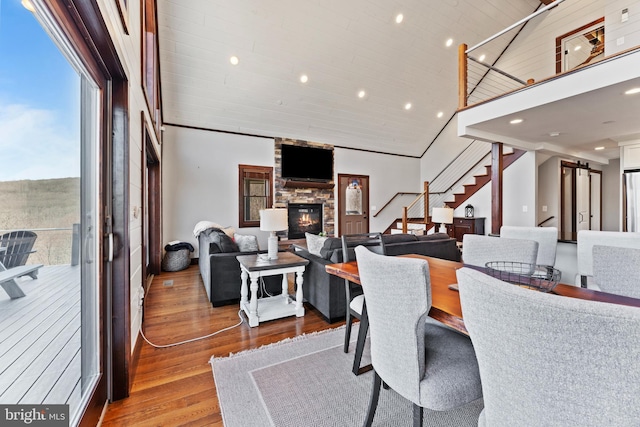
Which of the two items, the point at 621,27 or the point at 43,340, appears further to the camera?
the point at 621,27

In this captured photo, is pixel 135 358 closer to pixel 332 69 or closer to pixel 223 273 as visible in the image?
pixel 223 273

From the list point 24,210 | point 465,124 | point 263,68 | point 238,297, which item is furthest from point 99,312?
point 263,68

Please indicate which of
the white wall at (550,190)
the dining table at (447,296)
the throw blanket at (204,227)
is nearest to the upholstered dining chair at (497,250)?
the dining table at (447,296)

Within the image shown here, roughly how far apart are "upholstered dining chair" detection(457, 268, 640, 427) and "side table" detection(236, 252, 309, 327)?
7.33 feet

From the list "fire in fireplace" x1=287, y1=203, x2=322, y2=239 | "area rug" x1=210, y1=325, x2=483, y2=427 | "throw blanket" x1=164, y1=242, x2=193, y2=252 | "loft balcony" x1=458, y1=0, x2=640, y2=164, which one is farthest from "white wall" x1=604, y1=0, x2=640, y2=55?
"throw blanket" x1=164, y1=242, x2=193, y2=252

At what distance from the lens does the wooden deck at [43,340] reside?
0.86 metres

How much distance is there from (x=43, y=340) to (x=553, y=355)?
5.32 feet

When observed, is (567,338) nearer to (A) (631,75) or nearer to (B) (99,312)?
(B) (99,312)

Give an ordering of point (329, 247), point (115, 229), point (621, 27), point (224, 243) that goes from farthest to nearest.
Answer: point (621, 27)
point (224, 243)
point (329, 247)
point (115, 229)

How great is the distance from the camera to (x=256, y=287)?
9.02 ft

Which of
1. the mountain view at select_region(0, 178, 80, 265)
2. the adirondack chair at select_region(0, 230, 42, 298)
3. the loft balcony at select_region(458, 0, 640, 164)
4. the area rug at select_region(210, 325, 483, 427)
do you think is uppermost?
the loft balcony at select_region(458, 0, 640, 164)

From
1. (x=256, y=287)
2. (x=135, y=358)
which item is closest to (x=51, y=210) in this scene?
(x=135, y=358)

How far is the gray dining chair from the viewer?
143 centimetres

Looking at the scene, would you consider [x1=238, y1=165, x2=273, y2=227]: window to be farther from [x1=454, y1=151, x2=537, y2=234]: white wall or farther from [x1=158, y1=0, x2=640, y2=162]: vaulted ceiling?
[x1=454, y1=151, x2=537, y2=234]: white wall
